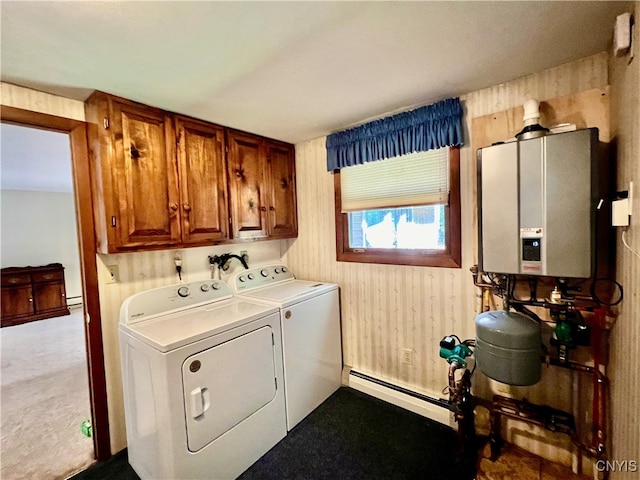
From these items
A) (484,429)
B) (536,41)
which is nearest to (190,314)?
(484,429)

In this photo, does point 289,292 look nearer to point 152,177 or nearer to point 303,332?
point 303,332

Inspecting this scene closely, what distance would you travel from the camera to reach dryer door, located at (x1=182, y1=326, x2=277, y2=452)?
143 centimetres

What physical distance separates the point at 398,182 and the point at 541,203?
1.03 m

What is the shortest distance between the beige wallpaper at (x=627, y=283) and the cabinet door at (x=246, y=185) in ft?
7.19

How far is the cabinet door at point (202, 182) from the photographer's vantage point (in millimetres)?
1903

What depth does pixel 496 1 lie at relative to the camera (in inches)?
40.4

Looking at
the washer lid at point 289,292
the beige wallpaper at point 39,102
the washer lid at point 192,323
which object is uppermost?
the beige wallpaper at point 39,102

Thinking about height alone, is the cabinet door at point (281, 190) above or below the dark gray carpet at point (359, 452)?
above

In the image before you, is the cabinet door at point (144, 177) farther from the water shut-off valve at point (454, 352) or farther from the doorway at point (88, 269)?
the water shut-off valve at point (454, 352)

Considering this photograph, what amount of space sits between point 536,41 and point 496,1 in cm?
42

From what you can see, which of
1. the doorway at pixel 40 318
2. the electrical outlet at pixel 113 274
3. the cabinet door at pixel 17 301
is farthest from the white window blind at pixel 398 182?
the cabinet door at pixel 17 301

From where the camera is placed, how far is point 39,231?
5066 millimetres

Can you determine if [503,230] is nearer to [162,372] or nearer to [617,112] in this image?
[617,112]

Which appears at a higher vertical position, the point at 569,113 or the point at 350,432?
the point at 569,113
